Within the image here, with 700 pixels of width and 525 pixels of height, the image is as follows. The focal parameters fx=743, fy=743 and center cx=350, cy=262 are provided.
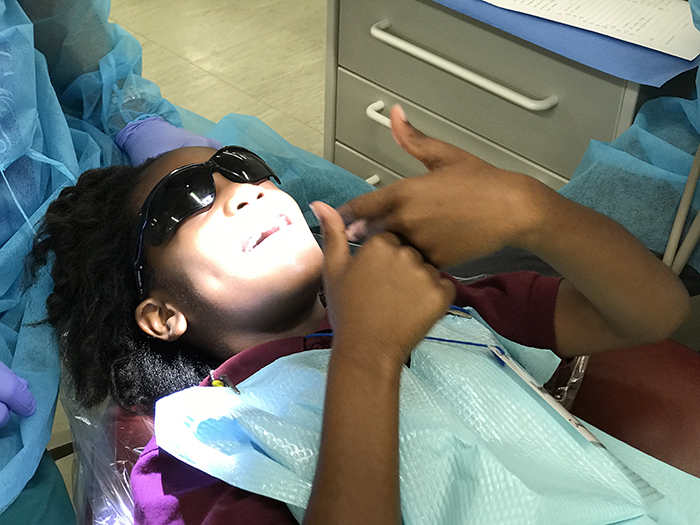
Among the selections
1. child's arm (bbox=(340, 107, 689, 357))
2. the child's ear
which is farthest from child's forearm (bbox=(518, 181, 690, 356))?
the child's ear

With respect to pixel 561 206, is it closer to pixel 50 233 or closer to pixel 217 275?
pixel 217 275

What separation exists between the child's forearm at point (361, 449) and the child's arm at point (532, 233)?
153mm

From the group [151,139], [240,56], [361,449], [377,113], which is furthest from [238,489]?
[240,56]

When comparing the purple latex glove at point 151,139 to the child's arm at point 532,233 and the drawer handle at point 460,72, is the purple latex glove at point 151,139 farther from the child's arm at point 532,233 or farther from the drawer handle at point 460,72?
the child's arm at point 532,233

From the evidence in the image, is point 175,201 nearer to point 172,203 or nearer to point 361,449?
point 172,203

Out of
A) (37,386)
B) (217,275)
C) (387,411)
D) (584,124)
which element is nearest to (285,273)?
(217,275)

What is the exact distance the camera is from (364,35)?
176cm

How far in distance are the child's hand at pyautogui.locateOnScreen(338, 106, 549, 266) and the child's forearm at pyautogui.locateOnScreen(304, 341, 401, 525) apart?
0.47 ft

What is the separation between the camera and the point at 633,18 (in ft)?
4.62

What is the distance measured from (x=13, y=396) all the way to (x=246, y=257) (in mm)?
389

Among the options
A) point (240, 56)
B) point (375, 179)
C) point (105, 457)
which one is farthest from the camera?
point (240, 56)

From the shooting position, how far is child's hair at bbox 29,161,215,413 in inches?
42.6

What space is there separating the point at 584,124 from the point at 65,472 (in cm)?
130

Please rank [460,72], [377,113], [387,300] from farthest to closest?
[377,113] < [460,72] < [387,300]
